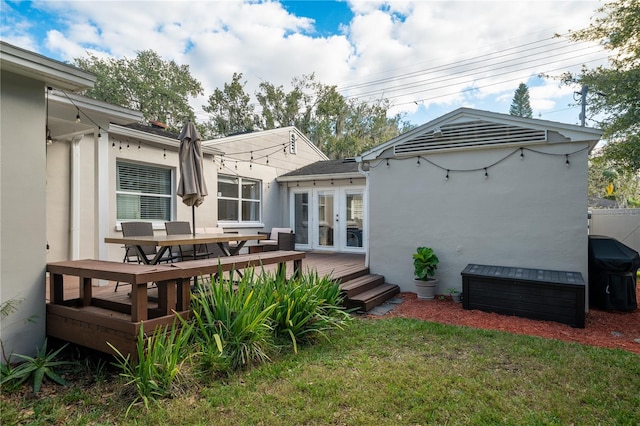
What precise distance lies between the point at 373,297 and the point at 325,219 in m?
5.25

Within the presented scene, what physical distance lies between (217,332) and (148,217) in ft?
17.2

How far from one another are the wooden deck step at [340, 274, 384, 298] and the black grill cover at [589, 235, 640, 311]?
3.71 meters

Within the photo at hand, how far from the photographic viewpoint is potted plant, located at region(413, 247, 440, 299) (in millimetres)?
6484

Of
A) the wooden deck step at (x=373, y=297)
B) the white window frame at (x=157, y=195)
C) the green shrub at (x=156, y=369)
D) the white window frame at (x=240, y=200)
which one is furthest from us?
the white window frame at (x=240, y=200)

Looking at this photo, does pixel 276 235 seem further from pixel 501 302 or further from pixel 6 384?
pixel 6 384

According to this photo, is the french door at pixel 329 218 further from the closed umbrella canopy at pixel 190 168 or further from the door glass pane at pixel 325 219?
the closed umbrella canopy at pixel 190 168

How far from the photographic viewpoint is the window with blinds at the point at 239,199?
9.92m

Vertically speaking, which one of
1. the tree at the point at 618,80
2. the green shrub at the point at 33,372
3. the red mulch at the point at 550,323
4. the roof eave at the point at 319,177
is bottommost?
the red mulch at the point at 550,323

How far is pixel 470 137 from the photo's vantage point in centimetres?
654

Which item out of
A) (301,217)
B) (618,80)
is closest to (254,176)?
(301,217)

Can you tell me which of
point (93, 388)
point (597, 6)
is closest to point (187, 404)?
point (93, 388)

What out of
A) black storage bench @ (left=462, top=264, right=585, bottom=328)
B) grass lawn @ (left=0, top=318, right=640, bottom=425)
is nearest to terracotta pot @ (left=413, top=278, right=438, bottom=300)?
black storage bench @ (left=462, top=264, right=585, bottom=328)

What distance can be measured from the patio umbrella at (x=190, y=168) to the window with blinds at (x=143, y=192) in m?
2.77

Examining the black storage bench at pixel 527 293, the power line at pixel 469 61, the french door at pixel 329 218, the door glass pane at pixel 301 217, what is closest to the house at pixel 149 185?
the door glass pane at pixel 301 217
